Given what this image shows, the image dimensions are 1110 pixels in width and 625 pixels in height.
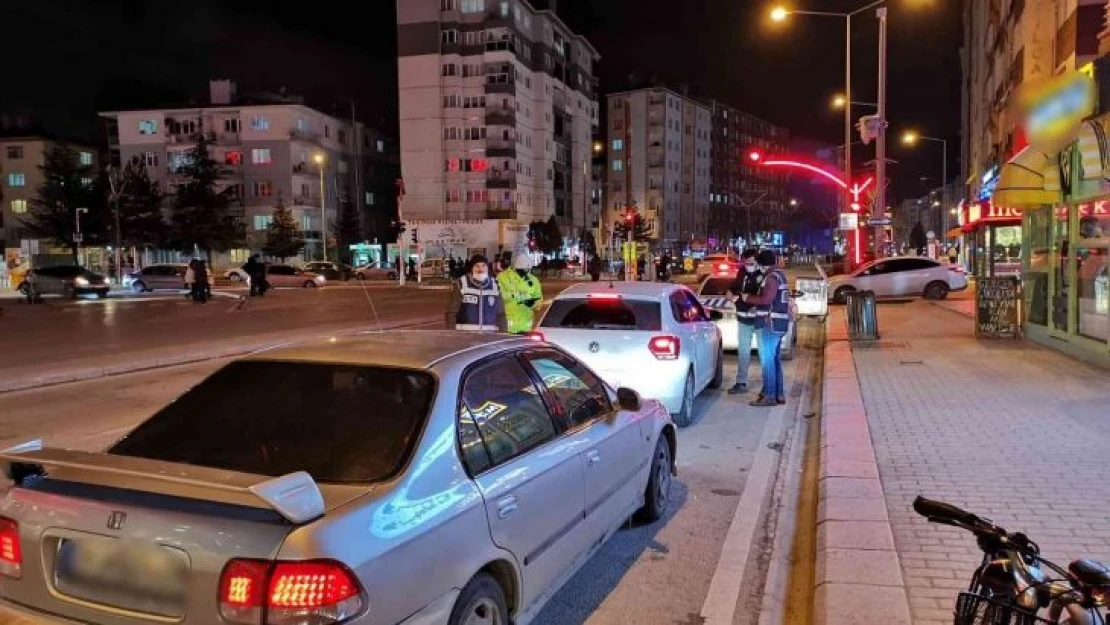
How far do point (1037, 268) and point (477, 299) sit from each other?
11.2 m

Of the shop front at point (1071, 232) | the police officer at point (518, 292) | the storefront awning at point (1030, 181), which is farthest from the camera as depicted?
the storefront awning at point (1030, 181)

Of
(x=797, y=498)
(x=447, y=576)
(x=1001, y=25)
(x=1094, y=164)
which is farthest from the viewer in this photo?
(x=1001, y=25)

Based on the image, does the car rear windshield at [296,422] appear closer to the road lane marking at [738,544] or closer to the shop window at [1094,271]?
the road lane marking at [738,544]

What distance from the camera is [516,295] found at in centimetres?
1043

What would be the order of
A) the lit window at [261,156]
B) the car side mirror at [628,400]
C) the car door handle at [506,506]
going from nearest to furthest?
the car door handle at [506,506], the car side mirror at [628,400], the lit window at [261,156]

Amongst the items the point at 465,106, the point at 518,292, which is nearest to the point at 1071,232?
the point at 518,292

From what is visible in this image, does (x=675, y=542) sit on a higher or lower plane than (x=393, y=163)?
lower

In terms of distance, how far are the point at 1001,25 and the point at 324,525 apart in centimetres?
3908

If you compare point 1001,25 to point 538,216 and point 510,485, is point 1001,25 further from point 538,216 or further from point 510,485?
point 538,216

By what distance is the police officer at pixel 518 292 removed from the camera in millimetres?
10422

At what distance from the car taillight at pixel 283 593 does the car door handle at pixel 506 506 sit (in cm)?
93

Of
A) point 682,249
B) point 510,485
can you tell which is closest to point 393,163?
point 682,249

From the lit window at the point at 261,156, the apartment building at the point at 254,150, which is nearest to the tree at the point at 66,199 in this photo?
the apartment building at the point at 254,150

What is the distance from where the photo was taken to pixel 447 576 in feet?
10.2
